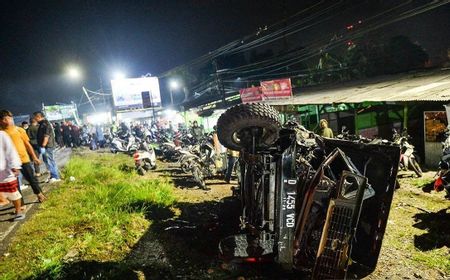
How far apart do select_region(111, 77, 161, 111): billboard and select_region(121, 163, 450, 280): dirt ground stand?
98.3 ft

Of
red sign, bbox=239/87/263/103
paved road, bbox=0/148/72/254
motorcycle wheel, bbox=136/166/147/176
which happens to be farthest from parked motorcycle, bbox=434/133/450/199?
red sign, bbox=239/87/263/103

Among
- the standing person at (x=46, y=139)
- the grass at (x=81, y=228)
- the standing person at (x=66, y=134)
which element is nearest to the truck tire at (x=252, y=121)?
the grass at (x=81, y=228)

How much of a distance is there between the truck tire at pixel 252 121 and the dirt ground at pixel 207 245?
2.08 meters

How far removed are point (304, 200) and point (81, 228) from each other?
15.6ft

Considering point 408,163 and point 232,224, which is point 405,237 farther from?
point 408,163

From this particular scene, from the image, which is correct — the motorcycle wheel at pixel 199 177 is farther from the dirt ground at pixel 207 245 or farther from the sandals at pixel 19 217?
the sandals at pixel 19 217

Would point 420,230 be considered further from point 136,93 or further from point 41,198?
point 136,93

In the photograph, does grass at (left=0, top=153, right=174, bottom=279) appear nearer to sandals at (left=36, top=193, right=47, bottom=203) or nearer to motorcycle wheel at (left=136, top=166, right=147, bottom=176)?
sandals at (left=36, top=193, right=47, bottom=203)

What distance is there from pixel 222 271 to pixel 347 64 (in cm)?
2530

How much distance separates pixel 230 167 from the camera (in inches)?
385

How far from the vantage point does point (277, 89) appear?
17.5 m

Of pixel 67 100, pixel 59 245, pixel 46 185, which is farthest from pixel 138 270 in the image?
pixel 67 100

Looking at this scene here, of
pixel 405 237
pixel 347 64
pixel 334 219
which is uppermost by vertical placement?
pixel 347 64

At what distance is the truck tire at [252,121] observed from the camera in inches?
165
